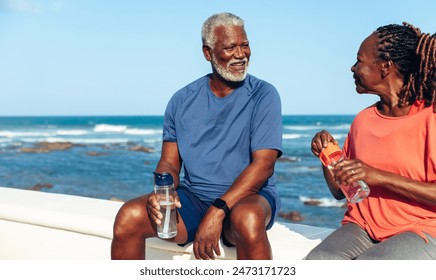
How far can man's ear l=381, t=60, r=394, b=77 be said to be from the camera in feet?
8.48

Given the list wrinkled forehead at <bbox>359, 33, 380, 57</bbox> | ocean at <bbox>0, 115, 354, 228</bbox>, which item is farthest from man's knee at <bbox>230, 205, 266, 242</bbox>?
ocean at <bbox>0, 115, 354, 228</bbox>

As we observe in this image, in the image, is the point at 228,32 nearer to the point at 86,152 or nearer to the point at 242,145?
the point at 242,145

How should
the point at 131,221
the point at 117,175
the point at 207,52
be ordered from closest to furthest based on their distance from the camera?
the point at 131,221
the point at 207,52
the point at 117,175

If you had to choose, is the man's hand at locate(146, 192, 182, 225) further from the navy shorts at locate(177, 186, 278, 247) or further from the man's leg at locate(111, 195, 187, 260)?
the navy shorts at locate(177, 186, 278, 247)

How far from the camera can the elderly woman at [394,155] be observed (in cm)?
242

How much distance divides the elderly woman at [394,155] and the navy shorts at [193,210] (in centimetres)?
44

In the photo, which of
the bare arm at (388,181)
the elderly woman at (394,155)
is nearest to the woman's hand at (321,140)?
the elderly woman at (394,155)

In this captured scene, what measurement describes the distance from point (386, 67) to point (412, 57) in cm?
12

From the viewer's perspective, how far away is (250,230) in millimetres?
2590

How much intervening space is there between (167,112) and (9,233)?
1355 mm

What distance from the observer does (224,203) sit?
9.14 ft

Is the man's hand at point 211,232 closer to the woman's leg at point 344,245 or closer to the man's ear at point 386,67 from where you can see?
the woman's leg at point 344,245

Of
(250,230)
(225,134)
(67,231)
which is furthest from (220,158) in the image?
(67,231)

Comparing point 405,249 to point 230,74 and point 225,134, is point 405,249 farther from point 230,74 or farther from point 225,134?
point 230,74
